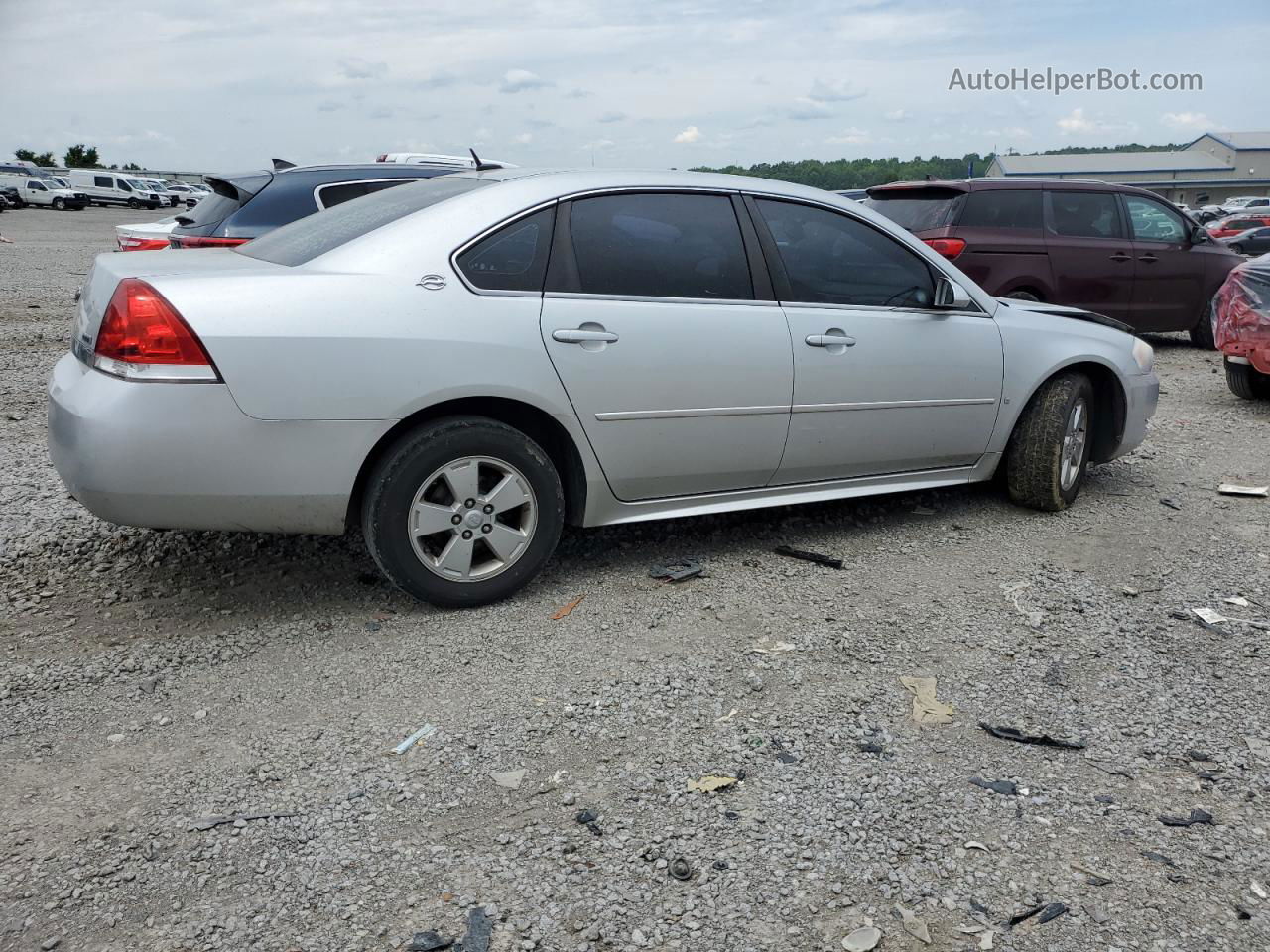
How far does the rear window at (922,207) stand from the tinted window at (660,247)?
593 cm

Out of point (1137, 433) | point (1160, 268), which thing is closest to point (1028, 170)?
point (1160, 268)

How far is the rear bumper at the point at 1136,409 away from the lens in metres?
5.92

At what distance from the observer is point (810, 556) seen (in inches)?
194

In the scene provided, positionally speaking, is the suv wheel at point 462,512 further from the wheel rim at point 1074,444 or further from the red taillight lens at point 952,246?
the red taillight lens at point 952,246

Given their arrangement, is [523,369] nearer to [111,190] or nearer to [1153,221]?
[1153,221]

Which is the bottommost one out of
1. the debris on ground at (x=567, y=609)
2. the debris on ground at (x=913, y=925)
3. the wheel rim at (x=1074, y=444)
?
the debris on ground at (x=913, y=925)

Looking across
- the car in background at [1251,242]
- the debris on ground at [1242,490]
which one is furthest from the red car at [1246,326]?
the car in background at [1251,242]

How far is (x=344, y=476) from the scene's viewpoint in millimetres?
3857

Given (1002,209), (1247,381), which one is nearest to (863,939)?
(1247,381)

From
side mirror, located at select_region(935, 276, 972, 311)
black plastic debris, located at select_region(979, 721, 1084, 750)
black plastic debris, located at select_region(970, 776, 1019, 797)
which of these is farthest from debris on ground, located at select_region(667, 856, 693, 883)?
side mirror, located at select_region(935, 276, 972, 311)

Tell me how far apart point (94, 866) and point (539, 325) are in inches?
90.2

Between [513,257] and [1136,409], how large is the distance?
365 cm

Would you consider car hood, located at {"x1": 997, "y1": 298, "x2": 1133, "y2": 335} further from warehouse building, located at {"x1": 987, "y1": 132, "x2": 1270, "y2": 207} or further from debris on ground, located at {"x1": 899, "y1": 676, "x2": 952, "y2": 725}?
warehouse building, located at {"x1": 987, "y1": 132, "x2": 1270, "y2": 207}

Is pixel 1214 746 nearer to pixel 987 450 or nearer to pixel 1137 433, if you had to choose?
pixel 987 450
